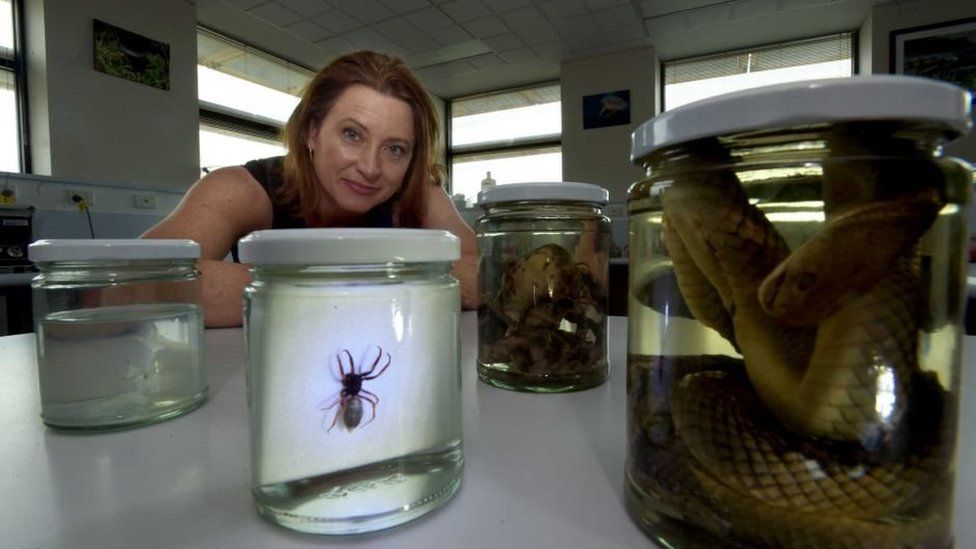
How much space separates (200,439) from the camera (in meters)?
0.35

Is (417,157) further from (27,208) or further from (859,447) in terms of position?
(27,208)

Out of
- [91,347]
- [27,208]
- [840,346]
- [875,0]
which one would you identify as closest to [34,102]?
[27,208]

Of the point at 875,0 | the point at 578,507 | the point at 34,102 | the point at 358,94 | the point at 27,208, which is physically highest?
the point at 875,0

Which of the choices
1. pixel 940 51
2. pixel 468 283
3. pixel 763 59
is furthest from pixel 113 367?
pixel 763 59

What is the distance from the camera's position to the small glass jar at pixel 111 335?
1.20ft

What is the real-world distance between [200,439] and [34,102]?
3318 mm

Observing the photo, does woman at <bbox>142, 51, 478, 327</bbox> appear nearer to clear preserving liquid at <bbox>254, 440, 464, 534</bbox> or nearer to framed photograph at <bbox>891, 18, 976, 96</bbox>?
clear preserving liquid at <bbox>254, 440, 464, 534</bbox>

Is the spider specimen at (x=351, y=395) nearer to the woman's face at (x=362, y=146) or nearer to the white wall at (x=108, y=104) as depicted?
the woman's face at (x=362, y=146)

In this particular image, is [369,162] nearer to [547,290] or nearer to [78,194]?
[547,290]

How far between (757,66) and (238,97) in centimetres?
402

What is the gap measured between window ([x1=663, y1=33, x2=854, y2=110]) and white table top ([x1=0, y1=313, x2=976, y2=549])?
12.2 feet

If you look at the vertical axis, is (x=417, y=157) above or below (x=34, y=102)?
below

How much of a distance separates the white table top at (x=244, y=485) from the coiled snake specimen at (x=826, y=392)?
0.06m

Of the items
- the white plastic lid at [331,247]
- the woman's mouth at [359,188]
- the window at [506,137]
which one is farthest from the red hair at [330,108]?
the window at [506,137]
